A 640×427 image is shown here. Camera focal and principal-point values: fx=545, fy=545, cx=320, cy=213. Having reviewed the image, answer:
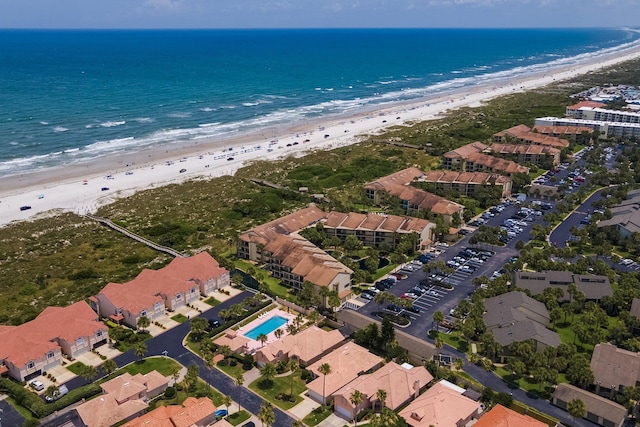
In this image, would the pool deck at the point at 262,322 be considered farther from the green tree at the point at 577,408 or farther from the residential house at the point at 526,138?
the residential house at the point at 526,138

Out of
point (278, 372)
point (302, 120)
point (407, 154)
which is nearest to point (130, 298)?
point (278, 372)

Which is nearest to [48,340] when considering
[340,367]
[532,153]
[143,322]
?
[143,322]

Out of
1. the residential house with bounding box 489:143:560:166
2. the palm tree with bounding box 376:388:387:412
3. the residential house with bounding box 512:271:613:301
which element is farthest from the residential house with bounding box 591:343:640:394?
the residential house with bounding box 489:143:560:166

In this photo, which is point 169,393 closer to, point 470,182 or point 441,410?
point 441,410

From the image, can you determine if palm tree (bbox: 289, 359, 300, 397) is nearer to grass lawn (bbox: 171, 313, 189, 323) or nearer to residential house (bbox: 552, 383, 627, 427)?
grass lawn (bbox: 171, 313, 189, 323)

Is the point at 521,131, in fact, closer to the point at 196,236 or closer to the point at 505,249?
the point at 505,249

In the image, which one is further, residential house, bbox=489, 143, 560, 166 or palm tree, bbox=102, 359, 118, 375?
residential house, bbox=489, 143, 560, 166
